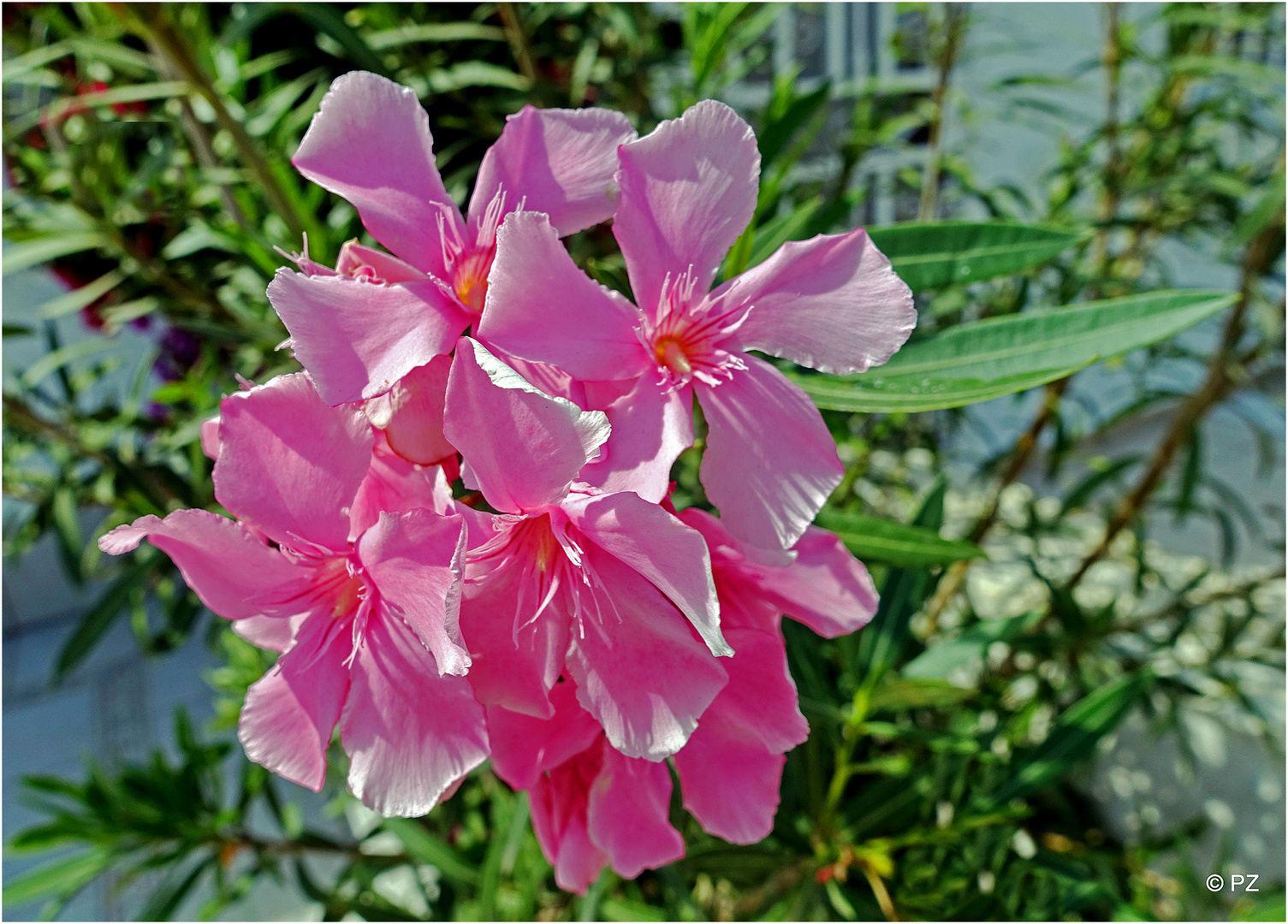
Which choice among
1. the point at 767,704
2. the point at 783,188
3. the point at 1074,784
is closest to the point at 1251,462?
the point at 1074,784

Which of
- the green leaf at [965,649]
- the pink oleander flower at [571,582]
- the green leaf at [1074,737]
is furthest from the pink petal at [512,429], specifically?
the green leaf at [1074,737]

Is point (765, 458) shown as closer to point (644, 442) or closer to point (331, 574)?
point (644, 442)

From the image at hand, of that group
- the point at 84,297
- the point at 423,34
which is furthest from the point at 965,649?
the point at 84,297

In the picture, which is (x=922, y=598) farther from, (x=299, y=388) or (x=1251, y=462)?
(x=1251, y=462)

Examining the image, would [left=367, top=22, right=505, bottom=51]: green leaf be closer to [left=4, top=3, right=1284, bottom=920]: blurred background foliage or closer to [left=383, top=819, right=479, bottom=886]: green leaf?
[left=4, top=3, right=1284, bottom=920]: blurred background foliage

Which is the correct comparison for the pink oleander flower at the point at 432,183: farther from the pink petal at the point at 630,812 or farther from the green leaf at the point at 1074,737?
the green leaf at the point at 1074,737

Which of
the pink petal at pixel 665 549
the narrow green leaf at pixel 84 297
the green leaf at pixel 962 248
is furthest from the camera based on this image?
the narrow green leaf at pixel 84 297
